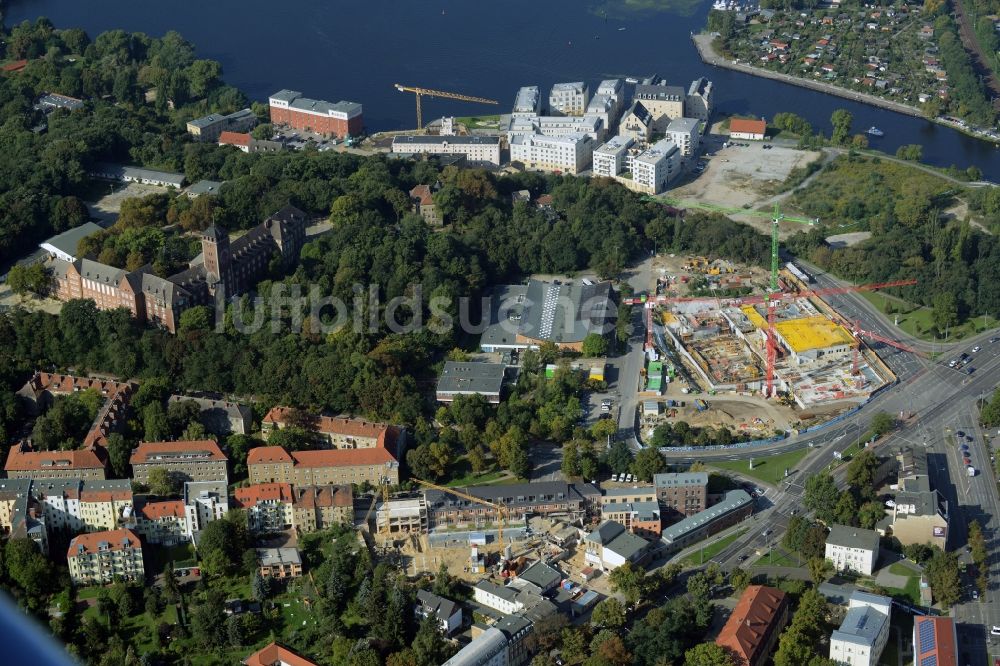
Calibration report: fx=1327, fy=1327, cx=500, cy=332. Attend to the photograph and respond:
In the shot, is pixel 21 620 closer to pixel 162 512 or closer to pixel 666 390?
pixel 162 512

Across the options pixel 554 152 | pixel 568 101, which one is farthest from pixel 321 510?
pixel 568 101

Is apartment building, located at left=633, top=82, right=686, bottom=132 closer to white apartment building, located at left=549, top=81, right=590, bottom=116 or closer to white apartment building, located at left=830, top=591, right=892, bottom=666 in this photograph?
white apartment building, located at left=549, top=81, right=590, bottom=116

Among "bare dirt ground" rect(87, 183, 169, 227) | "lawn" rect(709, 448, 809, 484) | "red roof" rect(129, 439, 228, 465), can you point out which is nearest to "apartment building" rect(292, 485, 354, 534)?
"red roof" rect(129, 439, 228, 465)

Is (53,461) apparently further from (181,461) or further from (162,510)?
(162,510)

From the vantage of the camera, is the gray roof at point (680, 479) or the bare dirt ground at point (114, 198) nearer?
the gray roof at point (680, 479)

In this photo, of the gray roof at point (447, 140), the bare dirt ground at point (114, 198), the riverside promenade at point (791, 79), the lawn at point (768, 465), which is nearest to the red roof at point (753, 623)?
the lawn at point (768, 465)

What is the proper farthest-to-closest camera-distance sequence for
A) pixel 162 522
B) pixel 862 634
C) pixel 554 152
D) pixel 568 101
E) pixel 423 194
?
pixel 568 101, pixel 554 152, pixel 423 194, pixel 162 522, pixel 862 634

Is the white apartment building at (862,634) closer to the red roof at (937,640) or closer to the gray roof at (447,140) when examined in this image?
the red roof at (937,640)

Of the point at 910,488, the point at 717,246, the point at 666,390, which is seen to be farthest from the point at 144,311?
the point at 910,488
